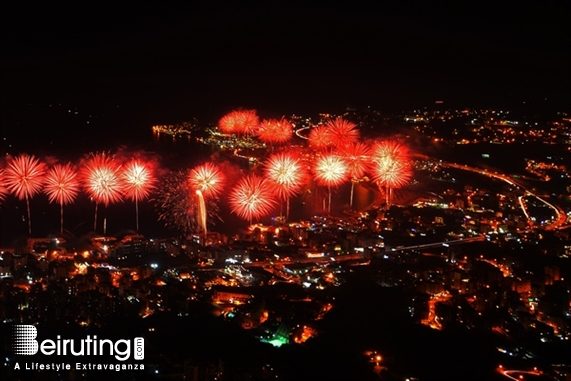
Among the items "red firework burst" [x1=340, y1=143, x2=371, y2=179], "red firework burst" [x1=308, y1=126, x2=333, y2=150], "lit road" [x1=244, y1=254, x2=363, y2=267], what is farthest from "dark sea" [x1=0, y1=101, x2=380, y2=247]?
"lit road" [x1=244, y1=254, x2=363, y2=267]

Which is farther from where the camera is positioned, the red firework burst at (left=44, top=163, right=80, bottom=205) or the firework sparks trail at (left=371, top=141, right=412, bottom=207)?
the firework sparks trail at (left=371, top=141, right=412, bottom=207)

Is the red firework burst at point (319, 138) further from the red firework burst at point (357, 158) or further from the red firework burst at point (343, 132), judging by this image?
the red firework burst at point (357, 158)

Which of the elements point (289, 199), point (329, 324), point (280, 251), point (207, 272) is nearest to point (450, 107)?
point (289, 199)

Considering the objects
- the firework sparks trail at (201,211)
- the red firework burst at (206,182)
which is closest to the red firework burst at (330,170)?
the red firework burst at (206,182)

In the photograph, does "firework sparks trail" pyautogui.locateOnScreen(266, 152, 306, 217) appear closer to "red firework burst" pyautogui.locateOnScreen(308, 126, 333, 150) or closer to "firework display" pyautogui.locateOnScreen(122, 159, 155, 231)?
"red firework burst" pyautogui.locateOnScreen(308, 126, 333, 150)

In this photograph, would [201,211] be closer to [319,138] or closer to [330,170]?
[330,170]

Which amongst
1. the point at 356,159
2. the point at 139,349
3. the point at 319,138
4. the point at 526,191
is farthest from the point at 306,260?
the point at 319,138

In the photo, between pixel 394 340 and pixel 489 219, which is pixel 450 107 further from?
pixel 394 340
